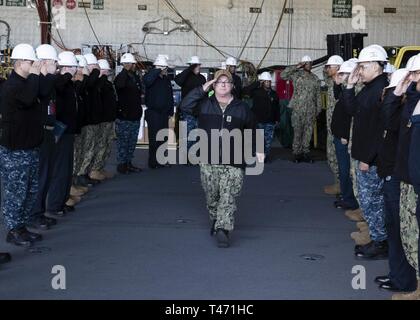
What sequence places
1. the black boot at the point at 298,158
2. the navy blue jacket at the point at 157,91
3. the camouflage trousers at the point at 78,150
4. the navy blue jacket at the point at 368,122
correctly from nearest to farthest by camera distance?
the navy blue jacket at the point at 368,122
the camouflage trousers at the point at 78,150
the navy blue jacket at the point at 157,91
the black boot at the point at 298,158

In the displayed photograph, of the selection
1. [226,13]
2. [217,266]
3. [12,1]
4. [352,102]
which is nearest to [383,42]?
[226,13]

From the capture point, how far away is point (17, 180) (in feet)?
21.8

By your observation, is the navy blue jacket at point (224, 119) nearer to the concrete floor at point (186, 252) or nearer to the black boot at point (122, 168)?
the concrete floor at point (186, 252)

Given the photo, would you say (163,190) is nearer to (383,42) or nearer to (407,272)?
(407,272)

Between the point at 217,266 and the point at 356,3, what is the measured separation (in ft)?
48.3

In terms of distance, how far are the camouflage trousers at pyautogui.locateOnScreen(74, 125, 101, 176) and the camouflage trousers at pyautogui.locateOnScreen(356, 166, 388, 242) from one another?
470 centimetres

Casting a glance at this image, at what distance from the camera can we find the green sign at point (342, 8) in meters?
19.4

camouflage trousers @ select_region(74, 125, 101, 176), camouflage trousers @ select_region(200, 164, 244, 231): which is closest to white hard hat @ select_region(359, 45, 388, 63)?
camouflage trousers @ select_region(200, 164, 244, 231)

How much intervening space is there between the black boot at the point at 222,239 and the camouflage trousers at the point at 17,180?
6.23ft

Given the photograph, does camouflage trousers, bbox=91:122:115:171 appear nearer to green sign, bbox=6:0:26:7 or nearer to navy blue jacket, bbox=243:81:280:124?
navy blue jacket, bbox=243:81:280:124

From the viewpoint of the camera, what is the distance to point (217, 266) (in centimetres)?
623

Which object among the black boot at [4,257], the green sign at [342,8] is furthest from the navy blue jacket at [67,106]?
the green sign at [342,8]

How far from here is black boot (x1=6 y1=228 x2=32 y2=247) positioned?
22.3ft

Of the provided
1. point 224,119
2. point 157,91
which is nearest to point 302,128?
point 157,91
